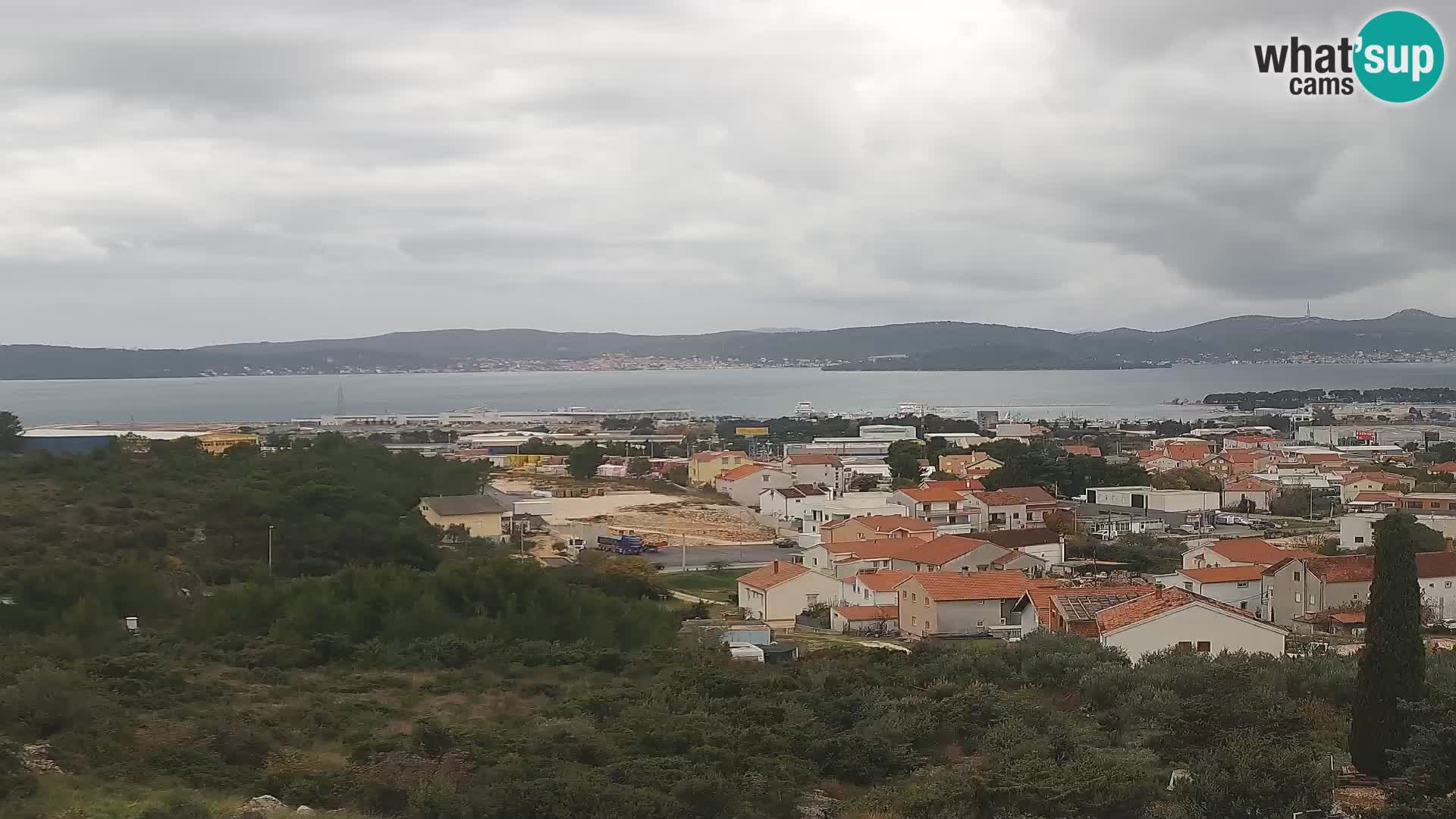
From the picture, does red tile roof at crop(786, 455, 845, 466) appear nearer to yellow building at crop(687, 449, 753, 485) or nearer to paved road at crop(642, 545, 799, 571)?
yellow building at crop(687, 449, 753, 485)

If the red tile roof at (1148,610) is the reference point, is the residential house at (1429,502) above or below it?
below

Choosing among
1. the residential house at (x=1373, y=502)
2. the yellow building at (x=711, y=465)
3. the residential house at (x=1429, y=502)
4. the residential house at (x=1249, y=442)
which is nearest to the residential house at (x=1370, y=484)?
the residential house at (x=1373, y=502)

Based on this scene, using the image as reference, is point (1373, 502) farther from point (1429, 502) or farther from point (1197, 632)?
point (1197, 632)

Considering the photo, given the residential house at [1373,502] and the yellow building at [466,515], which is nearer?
the yellow building at [466,515]

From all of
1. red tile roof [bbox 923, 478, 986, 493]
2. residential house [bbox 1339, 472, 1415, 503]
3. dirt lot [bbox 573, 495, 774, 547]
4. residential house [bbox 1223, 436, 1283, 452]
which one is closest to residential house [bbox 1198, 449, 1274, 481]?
residential house [bbox 1223, 436, 1283, 452]

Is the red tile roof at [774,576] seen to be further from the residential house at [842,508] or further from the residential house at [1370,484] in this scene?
the residential house at [1370,484]

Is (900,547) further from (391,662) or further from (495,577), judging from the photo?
(391,662)

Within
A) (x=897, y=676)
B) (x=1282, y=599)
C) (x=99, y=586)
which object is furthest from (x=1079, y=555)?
(x=99, y=586)
